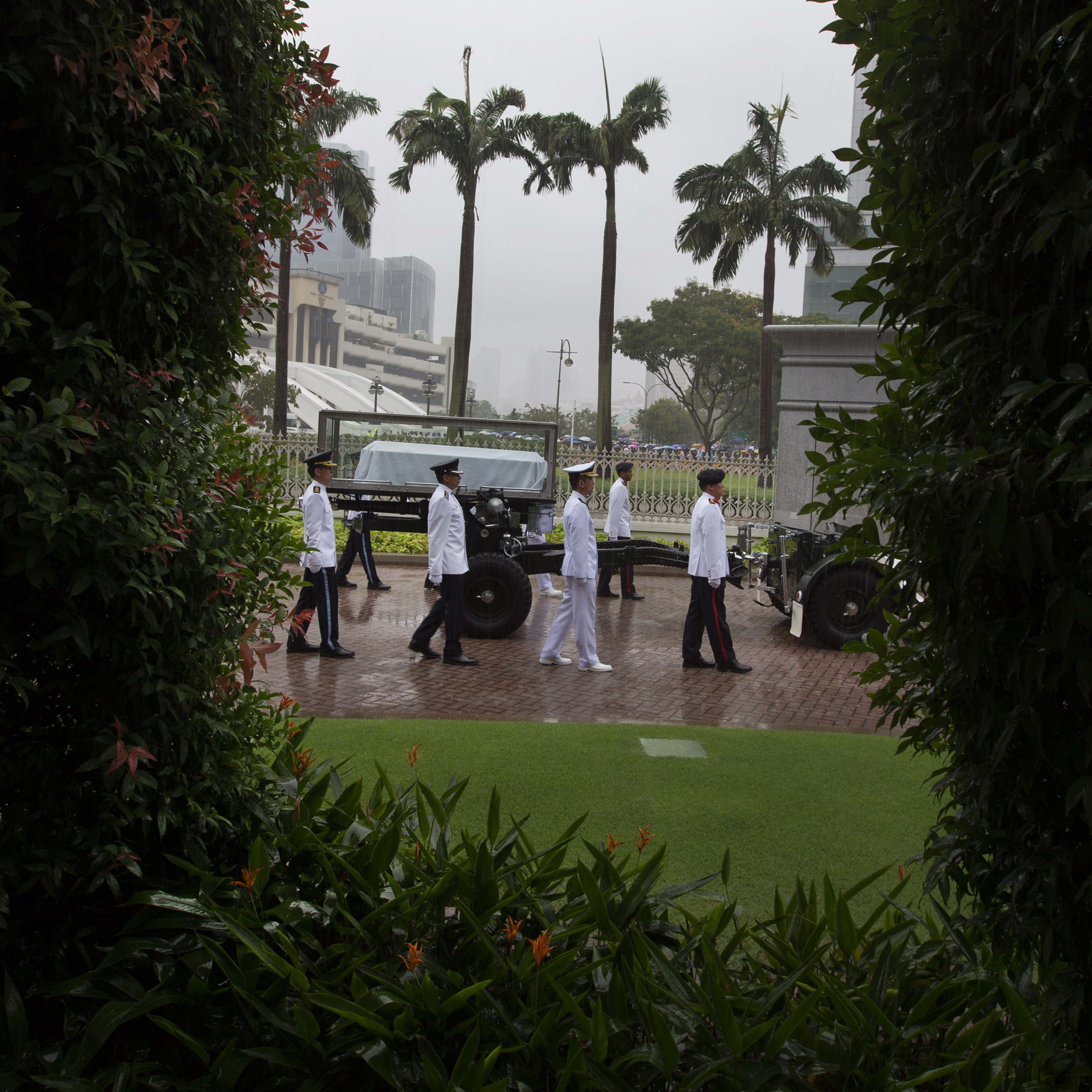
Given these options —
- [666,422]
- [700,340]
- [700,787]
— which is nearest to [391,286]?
[666,422]

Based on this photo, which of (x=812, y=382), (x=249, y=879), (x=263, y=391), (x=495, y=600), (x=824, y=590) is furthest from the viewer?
(x=263, y=391)

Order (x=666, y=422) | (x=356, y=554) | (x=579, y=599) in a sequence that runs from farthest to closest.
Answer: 1. (x=666, y=422)
2. (x=356, y=554)
3. (x=579, y=599)

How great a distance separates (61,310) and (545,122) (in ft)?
82.3

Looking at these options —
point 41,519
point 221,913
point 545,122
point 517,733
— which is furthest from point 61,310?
point 545,122

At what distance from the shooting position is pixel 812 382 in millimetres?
11570

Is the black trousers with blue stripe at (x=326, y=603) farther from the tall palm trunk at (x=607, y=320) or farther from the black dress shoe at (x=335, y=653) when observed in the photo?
the tall palm trunk at (x=607, y=320)

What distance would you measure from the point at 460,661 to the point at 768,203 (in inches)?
878

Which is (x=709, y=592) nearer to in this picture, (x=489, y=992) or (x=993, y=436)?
(x=489, y=992)

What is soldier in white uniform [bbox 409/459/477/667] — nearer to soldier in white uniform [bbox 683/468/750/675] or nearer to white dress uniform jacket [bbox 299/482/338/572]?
white dress uniform jacket [bbox 299/482/338/572]

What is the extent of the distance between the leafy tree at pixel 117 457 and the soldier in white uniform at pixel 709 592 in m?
6.61

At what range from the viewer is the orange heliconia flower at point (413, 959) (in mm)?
2293

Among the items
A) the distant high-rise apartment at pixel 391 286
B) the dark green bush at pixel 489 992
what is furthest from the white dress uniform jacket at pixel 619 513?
the distant high-rise apartment at pixel 391 286

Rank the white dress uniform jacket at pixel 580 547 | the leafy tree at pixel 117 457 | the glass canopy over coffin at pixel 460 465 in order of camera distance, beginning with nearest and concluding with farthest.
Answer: the leafy tree at pixel 117 457 → the white dress uniform jacket at pixel 580 547 → the glass canopy over coffin at pixel 460 465

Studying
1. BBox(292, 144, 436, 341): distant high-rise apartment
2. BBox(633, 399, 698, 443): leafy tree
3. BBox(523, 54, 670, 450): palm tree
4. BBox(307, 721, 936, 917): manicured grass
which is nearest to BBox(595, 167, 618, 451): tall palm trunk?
BBox(523, 54, 670, 450): palm tree
